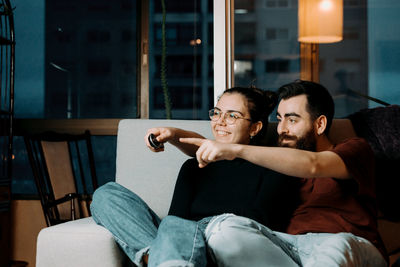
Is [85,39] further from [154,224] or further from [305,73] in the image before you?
[154,224]

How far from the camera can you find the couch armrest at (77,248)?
1.36 m

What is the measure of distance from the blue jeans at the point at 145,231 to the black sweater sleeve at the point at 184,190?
0.34ft

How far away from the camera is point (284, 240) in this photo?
1386 mm

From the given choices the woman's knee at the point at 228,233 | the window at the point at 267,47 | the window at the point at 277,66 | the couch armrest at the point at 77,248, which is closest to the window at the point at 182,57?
the window at the point at 267,47

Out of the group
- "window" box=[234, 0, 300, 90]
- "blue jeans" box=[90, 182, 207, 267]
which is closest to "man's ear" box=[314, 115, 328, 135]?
"blue jeans" box=[90, 182, 207, 267]

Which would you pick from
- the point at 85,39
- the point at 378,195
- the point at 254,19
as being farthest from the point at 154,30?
the point at 378,195

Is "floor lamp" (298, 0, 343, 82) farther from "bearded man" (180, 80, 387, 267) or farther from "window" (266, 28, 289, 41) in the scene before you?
"bearded man" (180, 80, 387, 267)

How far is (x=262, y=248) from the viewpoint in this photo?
1.16 metres

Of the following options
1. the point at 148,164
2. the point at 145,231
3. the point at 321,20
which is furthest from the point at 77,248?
the point at 321,20

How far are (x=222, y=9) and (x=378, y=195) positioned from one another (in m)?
1.64

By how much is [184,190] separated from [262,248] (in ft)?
1.83

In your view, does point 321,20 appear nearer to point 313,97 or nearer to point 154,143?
point 313,97

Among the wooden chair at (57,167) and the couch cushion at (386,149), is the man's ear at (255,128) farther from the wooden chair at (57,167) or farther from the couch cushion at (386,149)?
the wooden chair at (57,167)

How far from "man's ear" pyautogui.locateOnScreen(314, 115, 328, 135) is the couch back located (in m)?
0.25
